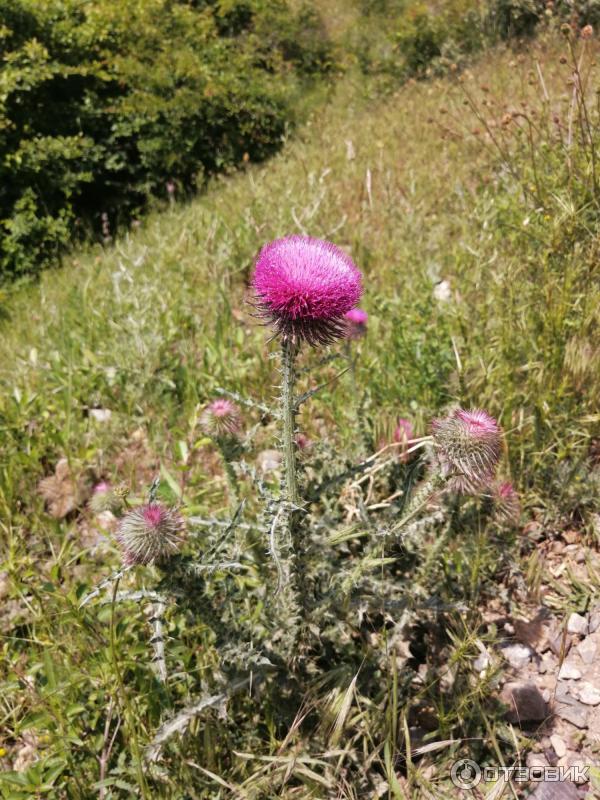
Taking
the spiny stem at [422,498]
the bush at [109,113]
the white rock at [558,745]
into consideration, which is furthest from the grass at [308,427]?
the bush at [109,113]

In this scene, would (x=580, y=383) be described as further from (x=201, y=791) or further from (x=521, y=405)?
(x=201, y=791)

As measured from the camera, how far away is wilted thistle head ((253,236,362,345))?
61.9 inches

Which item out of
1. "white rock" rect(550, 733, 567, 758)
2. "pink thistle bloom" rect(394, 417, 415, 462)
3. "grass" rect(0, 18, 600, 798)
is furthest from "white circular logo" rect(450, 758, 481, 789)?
"pink thistle bloom" rect(394, 417, 415, 462)

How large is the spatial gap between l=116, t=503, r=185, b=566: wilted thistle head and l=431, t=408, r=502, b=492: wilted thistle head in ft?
2.73

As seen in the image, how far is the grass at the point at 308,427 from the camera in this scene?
5.68ft

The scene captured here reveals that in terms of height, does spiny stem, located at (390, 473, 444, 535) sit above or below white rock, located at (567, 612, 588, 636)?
above

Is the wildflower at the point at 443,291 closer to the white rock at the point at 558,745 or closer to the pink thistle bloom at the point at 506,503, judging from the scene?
the pink thistle bloom at the point at 506,503

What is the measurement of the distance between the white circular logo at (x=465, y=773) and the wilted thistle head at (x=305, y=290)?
50.6 inches

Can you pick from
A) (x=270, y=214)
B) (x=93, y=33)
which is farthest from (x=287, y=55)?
(x=270, y=214)

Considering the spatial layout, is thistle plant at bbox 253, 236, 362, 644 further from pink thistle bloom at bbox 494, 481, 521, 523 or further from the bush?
the bush

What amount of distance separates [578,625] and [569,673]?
18 centimetres

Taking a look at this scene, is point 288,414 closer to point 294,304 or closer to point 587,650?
point 294,304

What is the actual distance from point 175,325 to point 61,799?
2.61 metres

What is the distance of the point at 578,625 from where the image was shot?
207 centimetres
